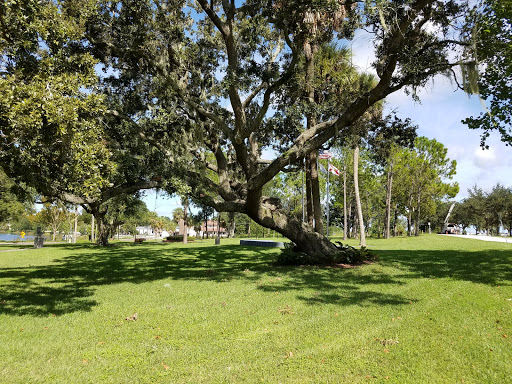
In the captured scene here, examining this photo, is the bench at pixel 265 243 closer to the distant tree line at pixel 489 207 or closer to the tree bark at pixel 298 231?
the tree bark at pixel 298 231

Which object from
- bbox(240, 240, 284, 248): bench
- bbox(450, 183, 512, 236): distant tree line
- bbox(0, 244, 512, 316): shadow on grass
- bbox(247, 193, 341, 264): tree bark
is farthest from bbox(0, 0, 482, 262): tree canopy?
bbox(450, 183, 512, 236): distant tree line

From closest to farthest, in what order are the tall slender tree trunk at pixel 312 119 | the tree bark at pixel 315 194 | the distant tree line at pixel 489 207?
the tall slender tree trunk at pixel 312 119 → the tree bark at pixel 315 194 → the distant tree line at pixel 489 207

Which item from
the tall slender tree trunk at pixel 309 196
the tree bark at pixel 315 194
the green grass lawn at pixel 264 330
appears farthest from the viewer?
the tall slender tree trunk at pixel 309 196

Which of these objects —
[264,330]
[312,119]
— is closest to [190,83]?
[312,119]

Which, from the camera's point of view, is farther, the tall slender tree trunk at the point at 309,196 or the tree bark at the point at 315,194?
the tall slender tree trunk at the point at 309,196

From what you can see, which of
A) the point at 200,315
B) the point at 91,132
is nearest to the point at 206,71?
the point at 91,132

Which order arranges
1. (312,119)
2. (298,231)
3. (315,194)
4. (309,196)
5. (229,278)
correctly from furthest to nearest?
(309,196) < (315,194) < (312,119) < (298,231) < (229,278)

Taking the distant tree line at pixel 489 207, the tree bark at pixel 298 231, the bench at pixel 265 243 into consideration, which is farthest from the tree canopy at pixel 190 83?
the distant tree line at pixel 489 207

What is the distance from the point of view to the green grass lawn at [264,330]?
145 inches

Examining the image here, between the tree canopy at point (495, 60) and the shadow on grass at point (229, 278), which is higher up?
the tree canopy at point (495, 60)

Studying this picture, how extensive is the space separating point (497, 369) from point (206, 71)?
1161 centimetres

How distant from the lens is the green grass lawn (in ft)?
12.0

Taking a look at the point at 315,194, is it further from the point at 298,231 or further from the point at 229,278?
the point at 229,278

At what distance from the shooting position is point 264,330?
16.6 ft
